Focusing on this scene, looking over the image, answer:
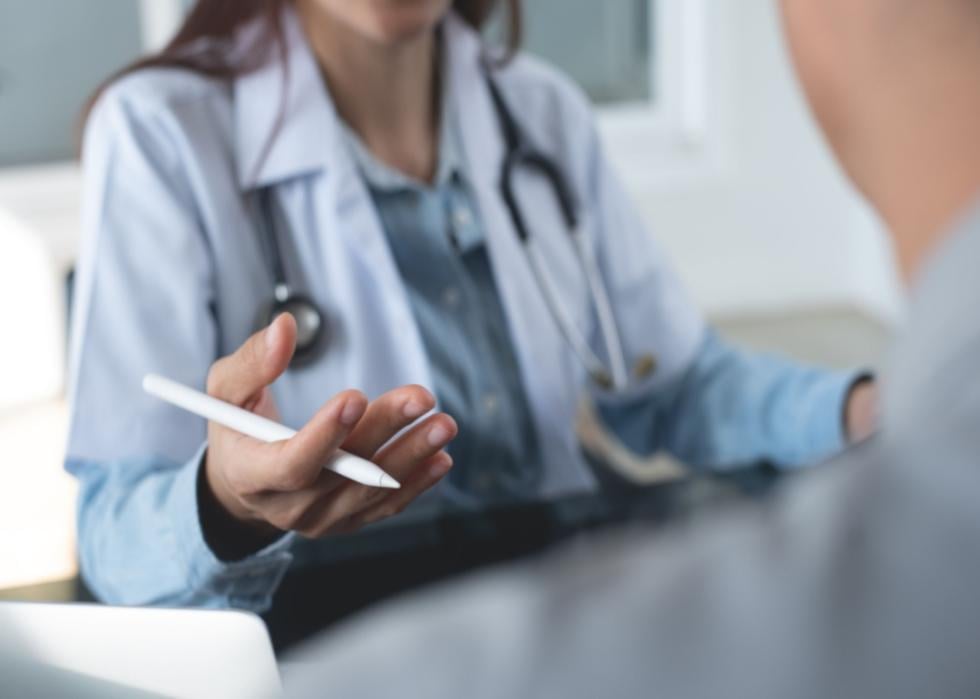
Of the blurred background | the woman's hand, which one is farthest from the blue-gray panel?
the woman's hand

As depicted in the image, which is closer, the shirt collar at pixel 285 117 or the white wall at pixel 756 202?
the shirt collar at pixel 285 117

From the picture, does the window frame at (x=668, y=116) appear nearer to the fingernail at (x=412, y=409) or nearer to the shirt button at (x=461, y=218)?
the shirt button at (x=461, y=218)

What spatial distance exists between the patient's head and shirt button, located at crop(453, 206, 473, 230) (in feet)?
1.83

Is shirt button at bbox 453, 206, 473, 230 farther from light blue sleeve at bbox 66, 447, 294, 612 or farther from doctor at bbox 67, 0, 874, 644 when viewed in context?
light blue sleeve at bbox 66, 447, 294, 612

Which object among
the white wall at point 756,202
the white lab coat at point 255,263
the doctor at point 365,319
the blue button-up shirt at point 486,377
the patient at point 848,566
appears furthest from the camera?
the white wall at point 756,202

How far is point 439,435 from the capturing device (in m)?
0.47

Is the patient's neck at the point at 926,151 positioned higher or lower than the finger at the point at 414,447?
higher

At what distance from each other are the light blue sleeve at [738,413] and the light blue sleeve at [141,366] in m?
0.36

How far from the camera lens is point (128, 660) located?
1.44ft

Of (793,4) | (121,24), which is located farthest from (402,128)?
(121,24)

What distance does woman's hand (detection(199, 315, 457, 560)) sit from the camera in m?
0.46

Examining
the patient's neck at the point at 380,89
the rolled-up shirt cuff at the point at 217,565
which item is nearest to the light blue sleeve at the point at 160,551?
the rolled-up shirt cuff at the point at 217,565

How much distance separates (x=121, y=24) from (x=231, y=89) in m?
1.58

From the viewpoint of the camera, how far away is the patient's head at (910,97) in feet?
0.91
